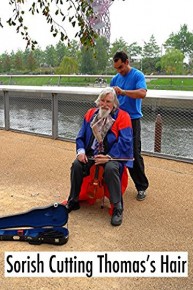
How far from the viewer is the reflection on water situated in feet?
22.2

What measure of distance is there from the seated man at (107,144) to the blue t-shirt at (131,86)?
19 cm

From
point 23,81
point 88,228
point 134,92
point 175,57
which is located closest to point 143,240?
point 88,228

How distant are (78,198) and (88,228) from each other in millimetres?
422

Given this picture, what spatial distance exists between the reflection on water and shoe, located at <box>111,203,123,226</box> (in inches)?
109

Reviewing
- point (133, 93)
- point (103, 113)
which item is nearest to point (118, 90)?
point (133, 93)

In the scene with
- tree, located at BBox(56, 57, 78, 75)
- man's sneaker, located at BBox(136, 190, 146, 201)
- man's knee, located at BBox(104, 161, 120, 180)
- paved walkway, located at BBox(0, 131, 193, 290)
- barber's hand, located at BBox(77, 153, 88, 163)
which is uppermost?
tree, located at BBox(56, 57, 78, 75)

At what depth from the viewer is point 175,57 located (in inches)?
1636

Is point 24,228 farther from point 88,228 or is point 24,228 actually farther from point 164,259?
point 164,259

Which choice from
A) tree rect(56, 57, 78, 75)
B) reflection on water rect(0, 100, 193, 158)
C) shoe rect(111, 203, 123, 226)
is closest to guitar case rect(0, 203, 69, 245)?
shoe rect(111, 203, 123, 226)

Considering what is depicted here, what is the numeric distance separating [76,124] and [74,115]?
0.24 m

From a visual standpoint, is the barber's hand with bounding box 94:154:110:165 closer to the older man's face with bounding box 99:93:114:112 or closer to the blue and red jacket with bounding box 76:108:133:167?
the blue and red jacket with bounding box 76:108:133:167

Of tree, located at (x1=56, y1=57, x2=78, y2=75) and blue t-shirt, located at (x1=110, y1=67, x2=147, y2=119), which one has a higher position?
tree, located at (x1=56, y1=57, x2=78, y2=75)

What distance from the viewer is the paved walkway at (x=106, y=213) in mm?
2375

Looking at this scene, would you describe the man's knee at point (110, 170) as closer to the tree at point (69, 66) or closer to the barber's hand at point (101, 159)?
the barber's hand at point (101, 159)
